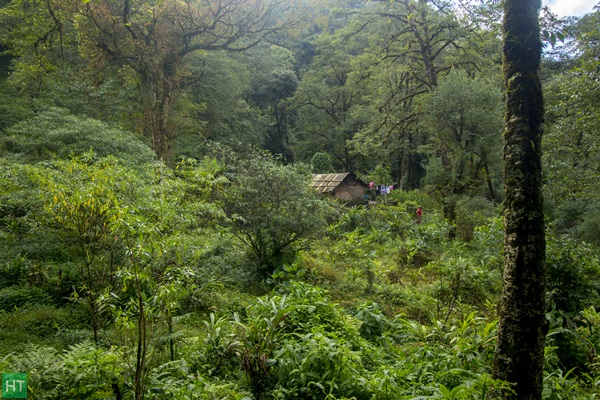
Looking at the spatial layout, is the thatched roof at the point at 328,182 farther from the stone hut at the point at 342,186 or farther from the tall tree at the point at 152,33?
the tall tree at the point at 152,33

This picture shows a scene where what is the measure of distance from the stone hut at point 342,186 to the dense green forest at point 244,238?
359 cm

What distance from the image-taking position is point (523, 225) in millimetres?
2980

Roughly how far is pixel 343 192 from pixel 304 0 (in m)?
10.3

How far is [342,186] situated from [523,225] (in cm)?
1839

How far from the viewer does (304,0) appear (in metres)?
14.9

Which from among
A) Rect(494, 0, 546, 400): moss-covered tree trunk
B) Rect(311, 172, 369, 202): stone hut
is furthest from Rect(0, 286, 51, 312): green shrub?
Rect(311, 172, 369, 202): stone hut

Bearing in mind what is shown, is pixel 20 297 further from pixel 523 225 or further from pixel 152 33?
pixel 152 33

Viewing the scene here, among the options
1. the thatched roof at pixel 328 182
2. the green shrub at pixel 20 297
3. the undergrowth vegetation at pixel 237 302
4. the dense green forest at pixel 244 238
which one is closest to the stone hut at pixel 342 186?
the thatched roof at pixel 328 182

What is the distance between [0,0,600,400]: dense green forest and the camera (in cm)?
339

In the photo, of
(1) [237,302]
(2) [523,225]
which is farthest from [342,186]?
(2) [523,225]

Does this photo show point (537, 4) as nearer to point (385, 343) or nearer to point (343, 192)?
point (385, 343)

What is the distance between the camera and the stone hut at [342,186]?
806 inches

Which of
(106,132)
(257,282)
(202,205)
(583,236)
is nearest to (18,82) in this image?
(106,132)

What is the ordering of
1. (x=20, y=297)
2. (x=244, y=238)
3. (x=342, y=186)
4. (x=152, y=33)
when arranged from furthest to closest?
1. (x=342, y=186)
2. (x=152, y=33)
3. (x=244, y=238)
4. (x=20, y=297)
